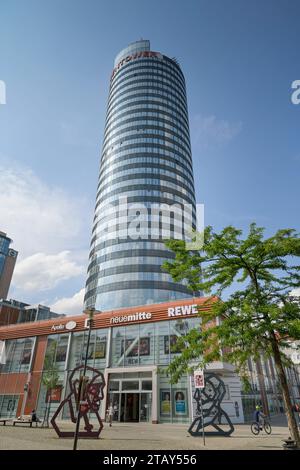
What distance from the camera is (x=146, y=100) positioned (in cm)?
9150

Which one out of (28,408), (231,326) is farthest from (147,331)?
(231,326)

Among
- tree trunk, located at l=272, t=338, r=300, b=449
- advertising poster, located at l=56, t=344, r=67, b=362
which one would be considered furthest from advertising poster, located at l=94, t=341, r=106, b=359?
tree trunk, located at l=272, t=338, r=300, b=449

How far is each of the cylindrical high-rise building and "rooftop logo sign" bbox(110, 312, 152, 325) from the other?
34869mm

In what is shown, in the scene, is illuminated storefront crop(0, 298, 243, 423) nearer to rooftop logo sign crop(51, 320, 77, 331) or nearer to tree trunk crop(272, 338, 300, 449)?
rooftop logo sign crop(51, 320, 77, 331)

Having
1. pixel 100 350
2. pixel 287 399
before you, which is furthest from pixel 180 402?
pixel 287 399

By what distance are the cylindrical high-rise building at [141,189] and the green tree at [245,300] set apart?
5370cm

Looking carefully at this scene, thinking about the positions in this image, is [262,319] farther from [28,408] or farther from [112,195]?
[112,195]

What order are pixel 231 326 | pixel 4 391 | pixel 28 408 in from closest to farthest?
1. pixel 231 326
2. pixel 28 408
3. pixel 4 391

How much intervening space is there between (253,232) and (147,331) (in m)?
19.5

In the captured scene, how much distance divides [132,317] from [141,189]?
52.2 meters

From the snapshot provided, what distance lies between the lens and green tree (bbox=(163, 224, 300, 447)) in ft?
35.8

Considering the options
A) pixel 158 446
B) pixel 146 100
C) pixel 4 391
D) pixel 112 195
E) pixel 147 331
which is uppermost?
pixel 146 100

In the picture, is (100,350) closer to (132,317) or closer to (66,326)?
(132,317)

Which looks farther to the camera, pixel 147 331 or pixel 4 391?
pixel 4 391
